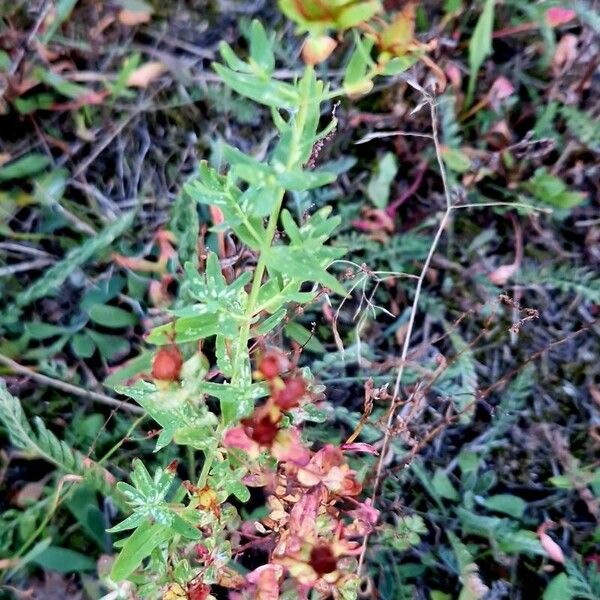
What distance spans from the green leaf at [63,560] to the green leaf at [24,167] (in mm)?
889

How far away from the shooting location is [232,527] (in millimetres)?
1289

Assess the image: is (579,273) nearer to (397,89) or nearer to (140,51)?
(397,89)

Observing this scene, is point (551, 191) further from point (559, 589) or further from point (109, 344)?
point (109, 344)

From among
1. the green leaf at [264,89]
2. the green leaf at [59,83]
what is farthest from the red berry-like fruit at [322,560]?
the green leaf at [59,83]

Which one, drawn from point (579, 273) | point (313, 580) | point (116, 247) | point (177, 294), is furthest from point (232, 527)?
point (579, 273)

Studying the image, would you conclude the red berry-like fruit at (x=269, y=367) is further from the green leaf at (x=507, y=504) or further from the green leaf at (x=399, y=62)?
the green leaf at (x=507, y=504)

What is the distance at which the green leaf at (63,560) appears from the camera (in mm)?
1447

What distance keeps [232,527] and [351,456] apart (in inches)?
15.5

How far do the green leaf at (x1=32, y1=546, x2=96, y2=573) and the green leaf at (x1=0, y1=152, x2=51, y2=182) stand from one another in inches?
35.0

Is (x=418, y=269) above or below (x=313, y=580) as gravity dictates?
below

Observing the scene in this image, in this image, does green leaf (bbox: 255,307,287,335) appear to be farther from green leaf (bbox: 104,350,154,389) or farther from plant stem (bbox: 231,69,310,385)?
green leaf (bbox: 104,350,154,389)

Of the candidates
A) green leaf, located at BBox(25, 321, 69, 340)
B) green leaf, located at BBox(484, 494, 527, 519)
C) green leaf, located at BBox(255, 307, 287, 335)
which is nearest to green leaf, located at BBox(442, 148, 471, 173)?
green leaf, located at BBox(484, 494, 527, 519)

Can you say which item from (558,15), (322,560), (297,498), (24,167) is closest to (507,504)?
(297,498)

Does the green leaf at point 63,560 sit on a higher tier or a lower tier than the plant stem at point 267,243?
lower
